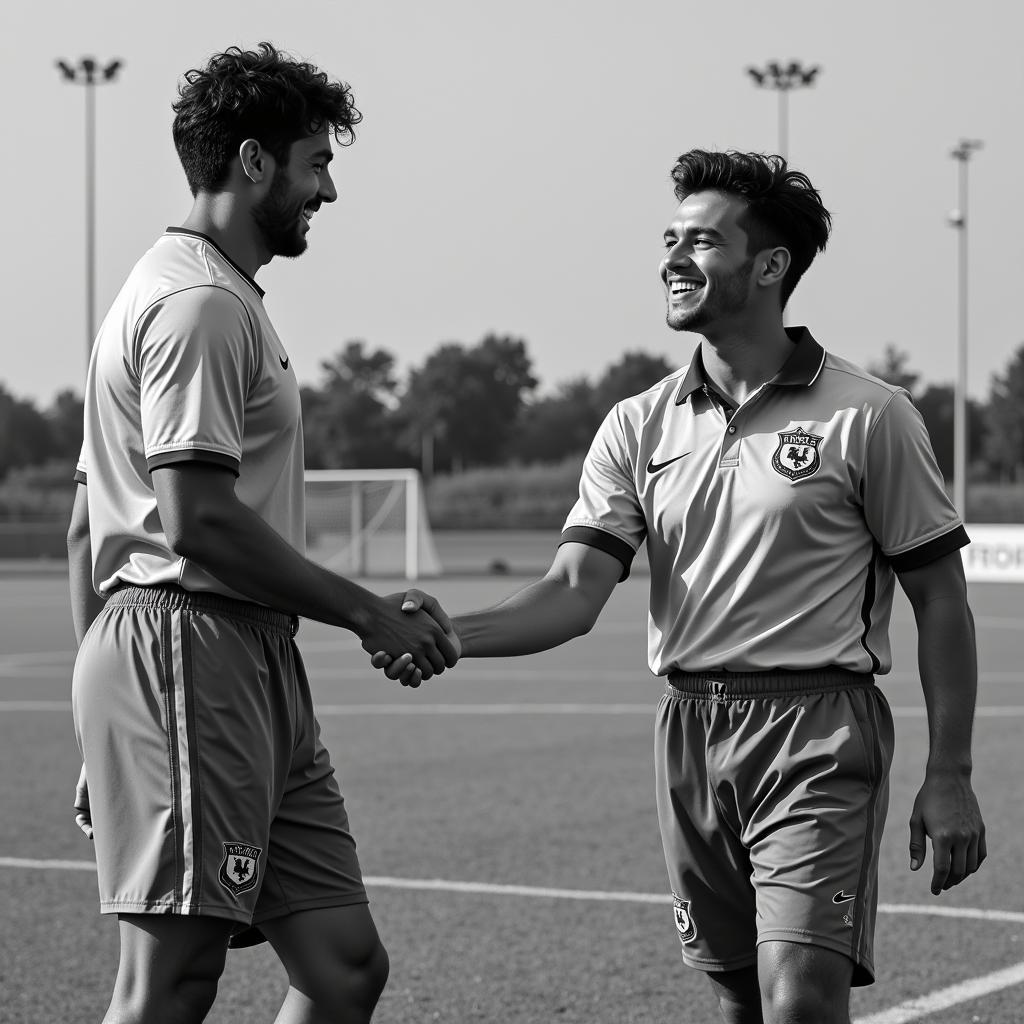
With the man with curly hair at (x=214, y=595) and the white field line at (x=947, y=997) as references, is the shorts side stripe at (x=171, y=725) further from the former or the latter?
the white field line at (x=947, y=997)

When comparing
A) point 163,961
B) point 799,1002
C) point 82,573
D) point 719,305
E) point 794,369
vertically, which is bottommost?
point 799,1002

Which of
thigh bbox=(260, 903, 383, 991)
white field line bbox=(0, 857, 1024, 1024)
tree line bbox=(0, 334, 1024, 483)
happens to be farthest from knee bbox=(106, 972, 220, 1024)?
tree line bbox=(0, 334, 1024, 483)

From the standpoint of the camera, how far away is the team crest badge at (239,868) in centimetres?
338

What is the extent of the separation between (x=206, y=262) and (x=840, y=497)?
1.47 metres

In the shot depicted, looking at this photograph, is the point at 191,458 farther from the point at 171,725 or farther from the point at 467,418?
the point at 467,418

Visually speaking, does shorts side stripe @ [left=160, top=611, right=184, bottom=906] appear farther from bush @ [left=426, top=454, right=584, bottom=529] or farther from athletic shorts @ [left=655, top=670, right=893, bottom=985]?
bush @ [left=426, top=454, right=584, bottom=529]

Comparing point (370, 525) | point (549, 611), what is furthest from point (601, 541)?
point (370, 525)

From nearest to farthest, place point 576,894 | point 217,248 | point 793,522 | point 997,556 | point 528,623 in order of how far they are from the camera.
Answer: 1. point 217,248
2. point 793,522
3. point 528,623
4. point 576,894
5. point 997,556

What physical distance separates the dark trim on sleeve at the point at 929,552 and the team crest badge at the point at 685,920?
905 millimetres

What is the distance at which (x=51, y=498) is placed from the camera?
68000mm

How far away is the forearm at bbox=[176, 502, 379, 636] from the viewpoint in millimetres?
3213

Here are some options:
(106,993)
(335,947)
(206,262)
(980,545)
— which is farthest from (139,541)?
(980,545)

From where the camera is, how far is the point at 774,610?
12.3ft

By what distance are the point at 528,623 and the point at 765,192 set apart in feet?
3.83
